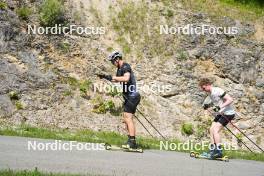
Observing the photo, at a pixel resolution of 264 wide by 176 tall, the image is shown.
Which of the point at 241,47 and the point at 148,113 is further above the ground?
the point at 241,47

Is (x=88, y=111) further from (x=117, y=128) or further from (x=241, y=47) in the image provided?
(x=241, y=47)

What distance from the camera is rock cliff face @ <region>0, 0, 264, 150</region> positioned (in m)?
19.2

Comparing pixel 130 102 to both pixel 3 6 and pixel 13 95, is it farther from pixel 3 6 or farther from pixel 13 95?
pixel 3 6

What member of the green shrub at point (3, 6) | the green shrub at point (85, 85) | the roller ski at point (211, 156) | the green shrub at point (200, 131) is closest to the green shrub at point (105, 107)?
the green shrub at point (85, 85)

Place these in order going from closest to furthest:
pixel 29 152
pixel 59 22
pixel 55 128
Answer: pixel 29 152, pixel 55 128, pixel 59 22

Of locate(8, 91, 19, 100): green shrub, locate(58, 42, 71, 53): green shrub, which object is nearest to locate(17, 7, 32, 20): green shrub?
locate(58, 42, 71, 53): green shrub

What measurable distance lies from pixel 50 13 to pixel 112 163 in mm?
12652

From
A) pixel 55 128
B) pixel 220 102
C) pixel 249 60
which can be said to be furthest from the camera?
pixel 249 60

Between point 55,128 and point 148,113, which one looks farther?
point 148,113

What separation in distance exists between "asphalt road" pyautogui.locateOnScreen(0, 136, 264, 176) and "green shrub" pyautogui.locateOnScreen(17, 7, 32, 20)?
9683 millimetres

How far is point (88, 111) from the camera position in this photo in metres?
19.7

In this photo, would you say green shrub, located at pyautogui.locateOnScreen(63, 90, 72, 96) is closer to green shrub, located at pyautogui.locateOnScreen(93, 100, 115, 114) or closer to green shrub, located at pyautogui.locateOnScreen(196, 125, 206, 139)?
green shrub, located at pyautogui.locateOnScreen(93, 100, 115, 114)

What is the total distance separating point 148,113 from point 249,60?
20.7 ft

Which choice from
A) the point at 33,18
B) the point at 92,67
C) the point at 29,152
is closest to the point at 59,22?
the point at 33,18
